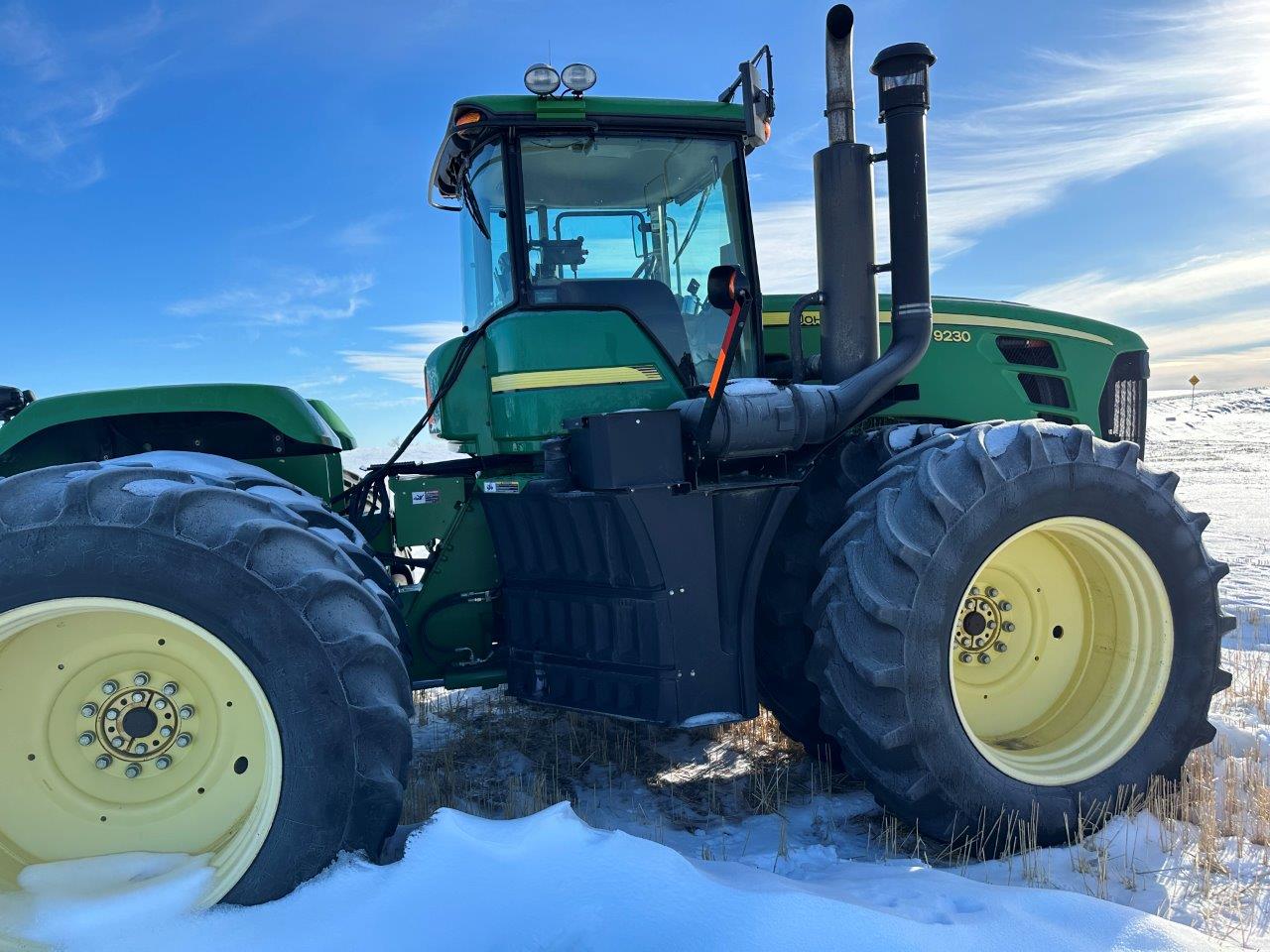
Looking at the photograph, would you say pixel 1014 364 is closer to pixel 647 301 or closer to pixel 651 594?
pixel 647 301

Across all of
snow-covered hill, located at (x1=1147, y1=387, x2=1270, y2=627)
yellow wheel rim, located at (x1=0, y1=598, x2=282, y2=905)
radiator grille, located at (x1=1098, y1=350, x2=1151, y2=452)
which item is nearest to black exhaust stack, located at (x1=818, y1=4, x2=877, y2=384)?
radiator grille, located at (x1=1098, y1=350, x2=1151, y2=452)

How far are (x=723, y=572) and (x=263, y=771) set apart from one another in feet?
5.48

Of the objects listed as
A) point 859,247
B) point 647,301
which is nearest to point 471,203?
point 647,301

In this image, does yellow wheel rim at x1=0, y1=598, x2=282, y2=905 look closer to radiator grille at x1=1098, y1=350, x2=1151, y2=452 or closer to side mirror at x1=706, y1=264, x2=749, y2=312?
side mirror at x1=706, y1=264, x2=749, y2=312

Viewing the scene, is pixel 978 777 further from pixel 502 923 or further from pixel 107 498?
pixel 107 498

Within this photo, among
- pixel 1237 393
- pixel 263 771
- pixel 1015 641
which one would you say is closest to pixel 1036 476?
pixel 1015 641

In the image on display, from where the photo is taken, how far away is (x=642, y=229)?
3805 mm

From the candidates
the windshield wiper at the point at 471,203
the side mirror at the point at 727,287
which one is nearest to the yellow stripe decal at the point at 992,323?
the side mirror at the point at 727,287

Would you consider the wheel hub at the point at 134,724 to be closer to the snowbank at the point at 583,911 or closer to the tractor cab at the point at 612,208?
the snowbank at the point at 583,911

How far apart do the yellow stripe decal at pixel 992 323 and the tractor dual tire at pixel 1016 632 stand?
1.08 metres

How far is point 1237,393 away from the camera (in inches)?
2185

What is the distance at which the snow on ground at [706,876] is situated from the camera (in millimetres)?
2225

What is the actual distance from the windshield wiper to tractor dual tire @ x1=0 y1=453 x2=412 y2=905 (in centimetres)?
162

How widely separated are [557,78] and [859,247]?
139 cm
